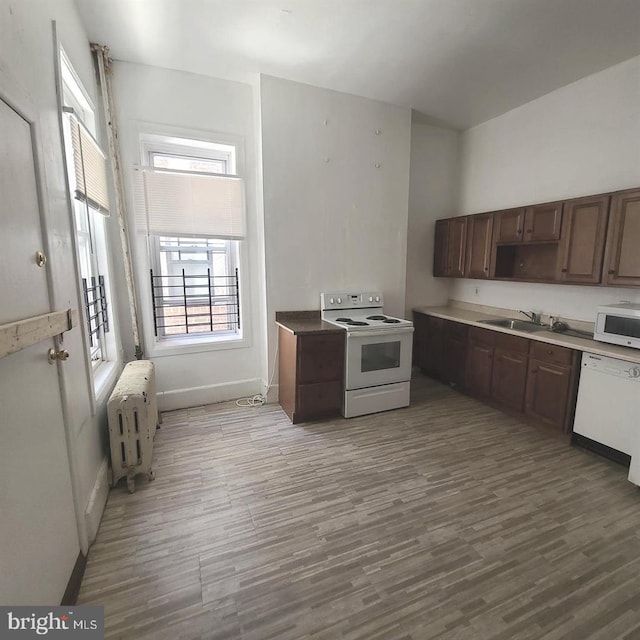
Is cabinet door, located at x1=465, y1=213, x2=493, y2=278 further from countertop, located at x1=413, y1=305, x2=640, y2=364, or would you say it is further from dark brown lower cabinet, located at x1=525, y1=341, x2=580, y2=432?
dark brown lower cabinet, located at x1=525, y1=341, x2=580, y2=432

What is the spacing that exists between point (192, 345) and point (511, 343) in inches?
119

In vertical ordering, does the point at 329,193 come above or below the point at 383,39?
below

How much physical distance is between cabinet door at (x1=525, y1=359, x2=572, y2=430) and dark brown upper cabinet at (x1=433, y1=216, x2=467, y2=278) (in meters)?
1.45

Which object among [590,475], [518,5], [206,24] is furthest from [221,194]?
[590,475]

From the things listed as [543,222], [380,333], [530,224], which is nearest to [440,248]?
[530,224]

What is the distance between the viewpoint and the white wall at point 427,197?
162 inches

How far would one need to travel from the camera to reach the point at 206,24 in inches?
90.9

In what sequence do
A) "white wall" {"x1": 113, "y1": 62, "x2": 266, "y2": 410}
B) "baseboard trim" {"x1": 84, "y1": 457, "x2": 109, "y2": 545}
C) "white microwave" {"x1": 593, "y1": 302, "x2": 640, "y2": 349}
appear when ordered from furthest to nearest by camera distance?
"white wall" {"x1": 113, "y1": 62, "x2": 266, "y2": 410}
"white microwave" {"x1": 593, "y1": 302, "x2": 640, "y2": 349}
"baseboard trim" {"x1": 84, "y1": 457, "x2": 109, "y2": 545}

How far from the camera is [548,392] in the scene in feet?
9.13

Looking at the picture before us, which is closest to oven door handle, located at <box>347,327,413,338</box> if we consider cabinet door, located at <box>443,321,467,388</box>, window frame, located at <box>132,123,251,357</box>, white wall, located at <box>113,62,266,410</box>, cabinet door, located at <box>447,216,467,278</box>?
cabinet door, located at <box>443,321,467,388</box>

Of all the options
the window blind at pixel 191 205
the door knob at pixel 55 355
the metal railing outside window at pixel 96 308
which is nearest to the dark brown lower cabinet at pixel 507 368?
the window blind at pixel 191 205

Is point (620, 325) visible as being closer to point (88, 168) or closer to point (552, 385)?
point (552, 385)

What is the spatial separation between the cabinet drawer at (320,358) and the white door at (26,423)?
5.76 ft

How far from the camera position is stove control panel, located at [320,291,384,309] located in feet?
11.4
